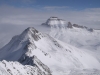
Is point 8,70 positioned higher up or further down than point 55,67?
higher up

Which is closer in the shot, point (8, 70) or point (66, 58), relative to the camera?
point (8, 70)

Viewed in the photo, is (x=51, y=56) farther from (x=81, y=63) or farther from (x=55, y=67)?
(x=81, y=63)

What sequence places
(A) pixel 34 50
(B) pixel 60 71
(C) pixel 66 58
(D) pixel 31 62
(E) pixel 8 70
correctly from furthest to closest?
(C) pixel 66 58 < (A) pixel 34 50 < (B) pixel 60 71 < (D) pixel 31 62 < (E) pixel 8 70

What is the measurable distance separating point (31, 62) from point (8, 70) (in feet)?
119

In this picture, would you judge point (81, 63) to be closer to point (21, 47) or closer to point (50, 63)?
point (50, 63)

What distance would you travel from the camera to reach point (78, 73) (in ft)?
568

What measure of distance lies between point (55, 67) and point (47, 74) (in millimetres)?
29964

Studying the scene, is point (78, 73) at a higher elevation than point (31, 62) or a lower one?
lower

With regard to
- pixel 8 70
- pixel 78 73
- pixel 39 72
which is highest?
pixel 8 70

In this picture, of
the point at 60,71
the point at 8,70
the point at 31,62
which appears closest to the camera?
the point at 8,70

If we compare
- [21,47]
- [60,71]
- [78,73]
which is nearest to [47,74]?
[60,71]

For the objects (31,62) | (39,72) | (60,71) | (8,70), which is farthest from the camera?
(60,71)

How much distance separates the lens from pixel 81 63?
7820 inches

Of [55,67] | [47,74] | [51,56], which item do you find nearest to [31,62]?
[47,74]
